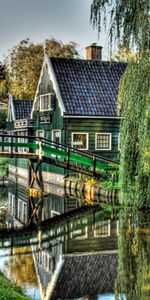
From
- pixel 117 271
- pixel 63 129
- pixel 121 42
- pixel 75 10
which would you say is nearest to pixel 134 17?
pixel 121 42

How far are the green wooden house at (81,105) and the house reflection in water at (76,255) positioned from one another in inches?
314

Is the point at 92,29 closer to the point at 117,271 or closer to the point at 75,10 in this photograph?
the point at 75,10

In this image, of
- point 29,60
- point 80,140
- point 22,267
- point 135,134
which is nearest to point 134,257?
point 22,267

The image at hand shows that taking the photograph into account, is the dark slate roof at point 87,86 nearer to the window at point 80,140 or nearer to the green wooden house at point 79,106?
the green wooden house at point 79,106

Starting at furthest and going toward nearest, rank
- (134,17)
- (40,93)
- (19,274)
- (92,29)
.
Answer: (40,93) < (19,274) < (92,29) < (134,17)

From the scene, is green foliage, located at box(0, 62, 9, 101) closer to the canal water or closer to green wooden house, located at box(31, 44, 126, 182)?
green wooden house, located at box(31, 44, 126, 182)

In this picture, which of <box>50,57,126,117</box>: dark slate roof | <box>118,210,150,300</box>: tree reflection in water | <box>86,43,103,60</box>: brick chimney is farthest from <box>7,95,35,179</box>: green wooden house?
<box>118,210,150,300</box>: tree reflection in water

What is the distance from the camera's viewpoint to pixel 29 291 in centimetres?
1095

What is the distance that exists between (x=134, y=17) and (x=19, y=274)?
21.3ft

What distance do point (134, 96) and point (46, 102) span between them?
22498mm

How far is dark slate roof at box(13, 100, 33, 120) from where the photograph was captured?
41.2 metres

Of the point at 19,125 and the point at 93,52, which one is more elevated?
the point at 93,52

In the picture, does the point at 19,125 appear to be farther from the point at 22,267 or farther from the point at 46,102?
the point at 22,267

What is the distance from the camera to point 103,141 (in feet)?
100
